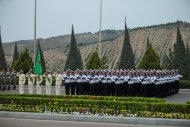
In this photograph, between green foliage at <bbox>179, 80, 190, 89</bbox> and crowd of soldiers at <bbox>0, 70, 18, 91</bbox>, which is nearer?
crowd of soldiers at <bbox>0, 70, 18, 91</bbox>

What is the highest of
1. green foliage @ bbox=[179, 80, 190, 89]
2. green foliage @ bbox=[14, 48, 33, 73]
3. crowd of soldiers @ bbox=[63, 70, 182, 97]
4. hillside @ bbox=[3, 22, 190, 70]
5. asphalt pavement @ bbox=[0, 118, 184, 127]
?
hillside @ bbox=[3, 22, 190, 70]

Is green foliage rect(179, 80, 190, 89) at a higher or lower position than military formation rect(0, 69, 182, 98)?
lower

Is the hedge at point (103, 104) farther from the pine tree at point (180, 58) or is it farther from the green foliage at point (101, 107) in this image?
the pine tree at point (180, 58)

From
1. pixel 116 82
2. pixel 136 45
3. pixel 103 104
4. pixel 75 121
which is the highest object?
pixel 136 45

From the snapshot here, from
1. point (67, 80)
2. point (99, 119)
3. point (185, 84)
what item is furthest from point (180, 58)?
point (99, 119)

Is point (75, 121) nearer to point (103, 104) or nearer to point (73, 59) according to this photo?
point (103, 104)

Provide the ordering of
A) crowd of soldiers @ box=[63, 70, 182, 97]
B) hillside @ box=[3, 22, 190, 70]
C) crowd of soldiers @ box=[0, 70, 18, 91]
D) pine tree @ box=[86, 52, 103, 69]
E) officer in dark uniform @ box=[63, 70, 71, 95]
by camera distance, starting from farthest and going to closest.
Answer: hillside @ box=[3, 22, 190, 70] → pine tree @ box=[86, 52, 103, 69] → crowd of soldiers @ box=[0, 70, 18, 91] → officer in dark uniform @ box=[63, 70, 71, 95] → crowd of soldiers @ box=[63, 70, 182, 97]

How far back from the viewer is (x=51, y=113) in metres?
15.9

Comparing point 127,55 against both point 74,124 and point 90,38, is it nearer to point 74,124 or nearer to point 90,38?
point 74,124

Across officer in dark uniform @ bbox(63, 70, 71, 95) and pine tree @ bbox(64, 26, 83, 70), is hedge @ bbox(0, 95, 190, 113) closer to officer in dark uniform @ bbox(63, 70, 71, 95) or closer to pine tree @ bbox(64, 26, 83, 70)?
officer in dark uniform @ bbox(63, 70, 71, 95)

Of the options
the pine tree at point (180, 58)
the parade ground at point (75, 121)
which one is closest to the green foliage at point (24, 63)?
Answer: the pine tree at point (180, 58)

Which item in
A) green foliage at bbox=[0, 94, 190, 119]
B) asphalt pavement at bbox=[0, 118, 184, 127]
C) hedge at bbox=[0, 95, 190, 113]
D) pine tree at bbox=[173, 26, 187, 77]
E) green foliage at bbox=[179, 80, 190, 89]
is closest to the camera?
asphalt pavement at bbox=[0, 118, 184, 127]

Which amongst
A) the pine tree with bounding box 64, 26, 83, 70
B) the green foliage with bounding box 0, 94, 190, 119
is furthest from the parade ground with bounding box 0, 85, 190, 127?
the pine tree with bounding box 64, 26, 83, 70

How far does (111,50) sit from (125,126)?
73111 millimetres
